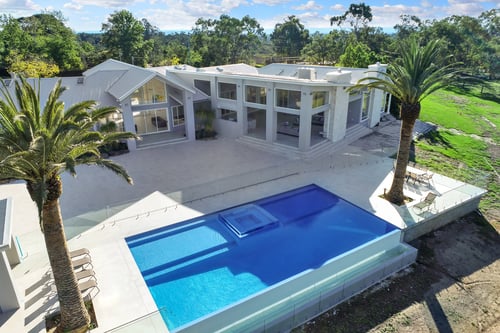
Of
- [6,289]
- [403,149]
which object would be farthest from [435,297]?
[6,289]

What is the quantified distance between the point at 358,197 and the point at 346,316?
367 inches

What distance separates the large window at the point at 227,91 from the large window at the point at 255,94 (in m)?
2.76

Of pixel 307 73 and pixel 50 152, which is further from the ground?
pixel 307 73

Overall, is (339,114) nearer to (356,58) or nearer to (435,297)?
(435,297)

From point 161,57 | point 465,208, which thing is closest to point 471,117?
point 465,208

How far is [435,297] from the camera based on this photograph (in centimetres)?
1327

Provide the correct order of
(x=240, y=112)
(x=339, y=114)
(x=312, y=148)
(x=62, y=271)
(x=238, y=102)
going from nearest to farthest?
1. (x=62, y=271)
2. (x=312, y=148)
3. (x=339, y=114)
4. (x=238, y=102)
5. (x=240, y=112)

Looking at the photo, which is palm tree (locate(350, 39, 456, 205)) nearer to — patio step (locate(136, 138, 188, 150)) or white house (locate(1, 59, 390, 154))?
white house (locate(1, 59, 390, 154))

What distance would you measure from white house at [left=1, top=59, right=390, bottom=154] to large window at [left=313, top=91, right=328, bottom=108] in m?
0.08

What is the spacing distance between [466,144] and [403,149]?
16.7m

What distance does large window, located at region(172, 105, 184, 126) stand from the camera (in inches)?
1282

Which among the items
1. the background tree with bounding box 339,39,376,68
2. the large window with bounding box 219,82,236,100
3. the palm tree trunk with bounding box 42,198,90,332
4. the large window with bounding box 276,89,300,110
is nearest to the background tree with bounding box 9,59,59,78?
the large window with bounding box 219,82,236,100

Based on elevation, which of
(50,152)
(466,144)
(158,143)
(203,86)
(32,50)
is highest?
(32,50)

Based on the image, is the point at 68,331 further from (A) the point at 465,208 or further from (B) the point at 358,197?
(A) the point at 465,208
